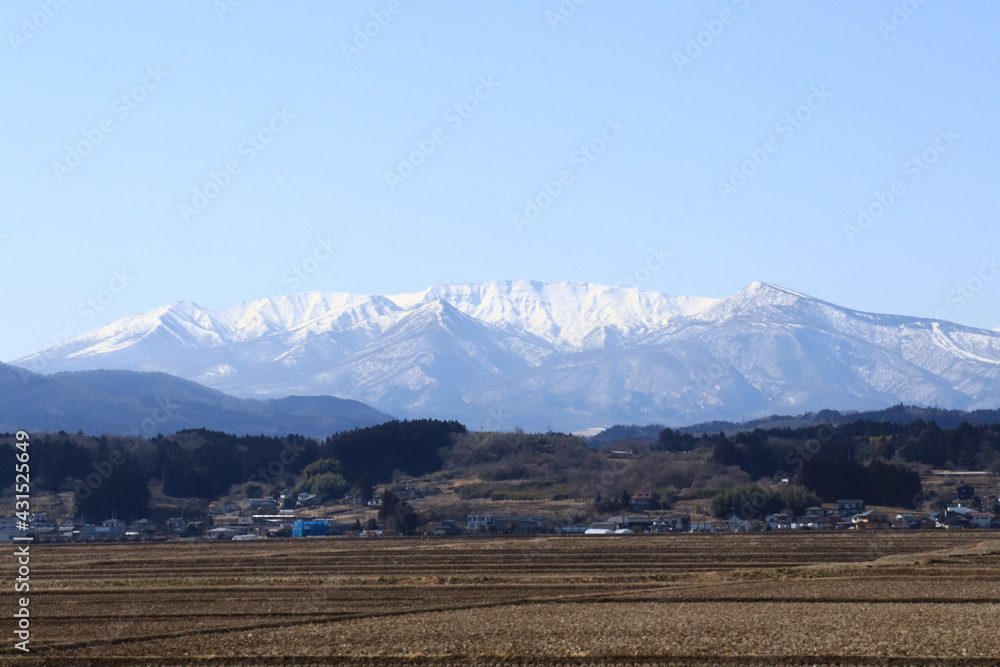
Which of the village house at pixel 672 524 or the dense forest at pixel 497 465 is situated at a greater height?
the dense forest at pixel 497 465

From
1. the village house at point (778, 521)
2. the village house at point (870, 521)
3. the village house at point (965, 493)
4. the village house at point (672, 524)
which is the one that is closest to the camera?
the village house at point (870, 521)

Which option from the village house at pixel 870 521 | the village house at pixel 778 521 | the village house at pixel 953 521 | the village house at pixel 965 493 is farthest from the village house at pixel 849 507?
the village house at pixel 965 493

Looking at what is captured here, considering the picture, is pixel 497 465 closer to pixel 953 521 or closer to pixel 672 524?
pixel 672 524

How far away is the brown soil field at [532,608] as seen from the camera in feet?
81.5

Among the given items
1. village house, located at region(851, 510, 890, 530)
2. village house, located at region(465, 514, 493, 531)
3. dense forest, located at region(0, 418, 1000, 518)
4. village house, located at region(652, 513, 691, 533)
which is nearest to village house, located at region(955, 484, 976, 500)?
dense forest, located at region(0, 418, 1000, 518)

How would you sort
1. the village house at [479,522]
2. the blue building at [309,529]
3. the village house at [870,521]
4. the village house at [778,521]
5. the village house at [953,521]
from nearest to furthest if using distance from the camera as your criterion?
the village house at [953,521]
the village house at [870,521]
the village house at [778,521]
the blue building at [309,529]
the village house at [479,522]

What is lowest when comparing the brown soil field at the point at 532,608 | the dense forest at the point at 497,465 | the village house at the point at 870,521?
the brown soil field at the point at 532,608

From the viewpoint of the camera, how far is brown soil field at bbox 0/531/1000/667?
24.8m

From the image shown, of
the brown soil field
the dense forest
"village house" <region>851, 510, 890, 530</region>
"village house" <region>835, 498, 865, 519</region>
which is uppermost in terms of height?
the dense forest

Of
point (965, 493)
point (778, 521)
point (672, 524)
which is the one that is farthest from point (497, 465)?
point (965, 493)

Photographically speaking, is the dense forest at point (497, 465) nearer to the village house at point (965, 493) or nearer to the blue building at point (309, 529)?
the village house at point (965, 493)

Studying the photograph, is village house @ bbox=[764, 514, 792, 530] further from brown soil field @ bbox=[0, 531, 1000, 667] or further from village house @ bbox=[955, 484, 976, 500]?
brown soil field @ bbox=[0, 531, 1000, 667]

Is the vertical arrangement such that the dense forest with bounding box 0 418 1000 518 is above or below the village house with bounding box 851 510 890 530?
above

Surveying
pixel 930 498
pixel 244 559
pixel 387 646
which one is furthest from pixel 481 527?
pixel 387 646
